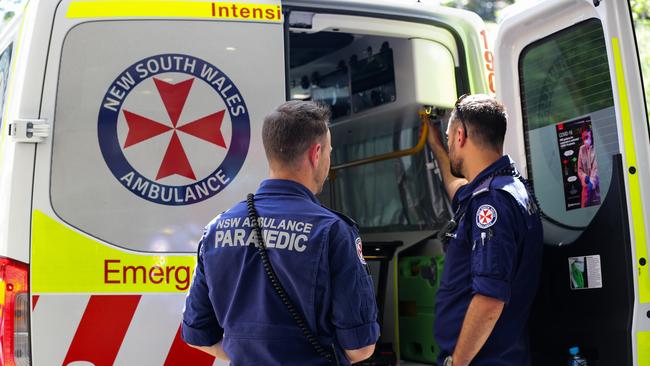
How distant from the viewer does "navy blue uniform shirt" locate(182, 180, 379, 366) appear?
2.17m

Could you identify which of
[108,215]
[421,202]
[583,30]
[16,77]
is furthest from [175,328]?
[421,202]

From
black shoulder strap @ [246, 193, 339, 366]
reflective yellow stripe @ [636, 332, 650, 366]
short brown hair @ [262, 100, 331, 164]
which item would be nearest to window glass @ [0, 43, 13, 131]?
short brown hair @ [262, 100, 331, 164]

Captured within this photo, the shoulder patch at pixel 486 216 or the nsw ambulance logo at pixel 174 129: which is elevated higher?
the nsw ambulance logo at pixel 174 129

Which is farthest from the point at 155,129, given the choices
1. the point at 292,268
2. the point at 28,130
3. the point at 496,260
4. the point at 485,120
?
the point at 496,260

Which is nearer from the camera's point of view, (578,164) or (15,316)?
(15,316)

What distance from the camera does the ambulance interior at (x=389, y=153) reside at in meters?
4.11

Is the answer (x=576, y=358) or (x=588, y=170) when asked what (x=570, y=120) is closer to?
(x=588, y=170)

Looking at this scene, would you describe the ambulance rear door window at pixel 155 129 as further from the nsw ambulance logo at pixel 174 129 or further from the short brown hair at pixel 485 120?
the short brown hair at pixel 485 120

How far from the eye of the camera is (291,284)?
2.19m

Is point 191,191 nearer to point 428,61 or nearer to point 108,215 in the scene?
point 108,215

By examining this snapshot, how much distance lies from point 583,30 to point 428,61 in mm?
1100

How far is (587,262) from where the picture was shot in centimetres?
282

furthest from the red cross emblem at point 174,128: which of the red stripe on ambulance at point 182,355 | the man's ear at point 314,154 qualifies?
the man's ear at point 314,154

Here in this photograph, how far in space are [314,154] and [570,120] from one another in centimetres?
113
